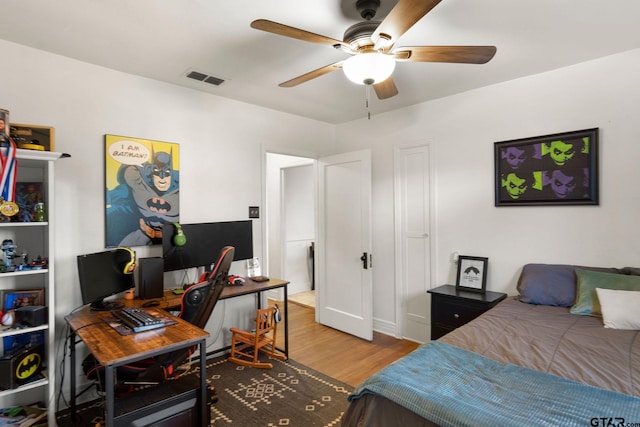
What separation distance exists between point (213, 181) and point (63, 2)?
173cm

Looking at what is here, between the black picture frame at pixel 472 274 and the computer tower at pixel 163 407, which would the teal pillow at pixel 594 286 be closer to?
the black picture frame at pixel 472 274

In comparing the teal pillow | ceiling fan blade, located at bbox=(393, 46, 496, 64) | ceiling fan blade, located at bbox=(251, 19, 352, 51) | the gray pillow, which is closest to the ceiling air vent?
ceiling fan blade, located at bbox=(251, 19, 352, 51)

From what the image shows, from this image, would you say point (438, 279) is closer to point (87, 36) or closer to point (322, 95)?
point (322, 95)

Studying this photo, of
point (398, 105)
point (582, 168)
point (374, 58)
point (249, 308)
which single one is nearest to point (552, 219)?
point (582, 168)

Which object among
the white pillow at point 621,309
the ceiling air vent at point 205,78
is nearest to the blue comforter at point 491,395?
the white pillow at point 621,309

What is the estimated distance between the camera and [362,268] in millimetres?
3795

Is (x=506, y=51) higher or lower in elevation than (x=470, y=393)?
higher

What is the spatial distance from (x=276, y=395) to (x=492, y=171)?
2.72 m

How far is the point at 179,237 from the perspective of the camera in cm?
279

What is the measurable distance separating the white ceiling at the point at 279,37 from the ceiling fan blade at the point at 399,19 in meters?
0.36

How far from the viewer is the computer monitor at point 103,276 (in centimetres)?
214

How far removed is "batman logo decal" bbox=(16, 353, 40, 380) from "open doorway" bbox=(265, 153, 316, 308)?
345cm

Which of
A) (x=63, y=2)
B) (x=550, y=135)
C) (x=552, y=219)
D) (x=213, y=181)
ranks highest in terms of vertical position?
(x=63, y=2)

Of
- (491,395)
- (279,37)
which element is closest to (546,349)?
(491,395)
